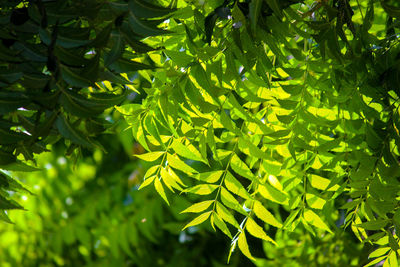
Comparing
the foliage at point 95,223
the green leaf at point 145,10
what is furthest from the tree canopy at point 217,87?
the foliage at point 95,223

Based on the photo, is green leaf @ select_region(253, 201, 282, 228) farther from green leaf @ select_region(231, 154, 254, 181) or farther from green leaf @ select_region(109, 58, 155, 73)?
green leaf @ select_region(109, 58, 155, 73)

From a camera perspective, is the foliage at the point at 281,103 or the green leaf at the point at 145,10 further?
the foliage at the point at 281,103

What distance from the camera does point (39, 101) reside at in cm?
43

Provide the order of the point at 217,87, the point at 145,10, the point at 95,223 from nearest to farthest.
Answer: the point at 145,10 → the point at 217,87 → the point at 95,223

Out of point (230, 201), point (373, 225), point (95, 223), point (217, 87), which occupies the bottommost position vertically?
point (373, 225)

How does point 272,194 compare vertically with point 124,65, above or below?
below

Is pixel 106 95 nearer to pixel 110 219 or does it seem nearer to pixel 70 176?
pixel 110 219

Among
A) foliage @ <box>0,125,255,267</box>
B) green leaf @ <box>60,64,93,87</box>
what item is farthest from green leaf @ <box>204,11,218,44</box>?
foliage @ <box>0,125,255,267</box>

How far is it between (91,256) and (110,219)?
372mm

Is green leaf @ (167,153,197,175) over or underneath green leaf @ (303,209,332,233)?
over

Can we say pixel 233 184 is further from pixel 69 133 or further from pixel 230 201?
pixel 69 133

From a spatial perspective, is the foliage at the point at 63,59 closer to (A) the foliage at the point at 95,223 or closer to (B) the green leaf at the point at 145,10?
(B) the green leaf at the point at 145,10

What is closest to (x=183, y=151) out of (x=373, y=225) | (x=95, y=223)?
(x=373, y=225)

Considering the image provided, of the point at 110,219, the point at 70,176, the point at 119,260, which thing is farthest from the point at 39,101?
the point at 70,176
